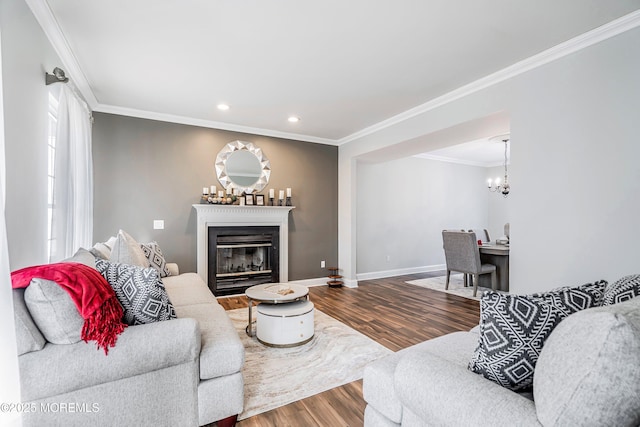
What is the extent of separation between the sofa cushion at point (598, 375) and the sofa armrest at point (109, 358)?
1521 millimetres

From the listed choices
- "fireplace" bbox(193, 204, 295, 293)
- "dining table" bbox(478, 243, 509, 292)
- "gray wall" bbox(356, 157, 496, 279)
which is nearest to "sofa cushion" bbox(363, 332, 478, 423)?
"fireplace" bbox(193, 204, 295, 293)

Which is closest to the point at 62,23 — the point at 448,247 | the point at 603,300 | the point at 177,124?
the point at 177,124

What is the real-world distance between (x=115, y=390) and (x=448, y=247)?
15.9 feet

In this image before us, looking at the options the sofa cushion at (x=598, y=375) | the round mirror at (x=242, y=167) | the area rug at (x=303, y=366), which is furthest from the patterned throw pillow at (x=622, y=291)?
the round mirror at (x=242, y=167)

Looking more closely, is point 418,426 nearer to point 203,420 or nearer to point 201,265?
point 203,420

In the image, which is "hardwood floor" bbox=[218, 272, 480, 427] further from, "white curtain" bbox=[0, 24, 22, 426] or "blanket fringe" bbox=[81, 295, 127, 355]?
"white curtain" bbox=[0, 24, 22, 426]

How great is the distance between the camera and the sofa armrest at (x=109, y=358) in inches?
51.6

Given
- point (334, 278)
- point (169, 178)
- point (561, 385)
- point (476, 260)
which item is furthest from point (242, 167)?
point (561, 385)

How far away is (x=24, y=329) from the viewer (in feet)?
4.31

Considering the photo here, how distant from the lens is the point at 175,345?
1542mm

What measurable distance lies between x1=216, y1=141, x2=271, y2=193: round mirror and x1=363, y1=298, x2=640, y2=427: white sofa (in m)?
4.11

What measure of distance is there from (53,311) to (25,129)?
1.36 m

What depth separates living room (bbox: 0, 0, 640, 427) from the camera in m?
2.05

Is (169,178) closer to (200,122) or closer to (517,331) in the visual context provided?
(200,122)
